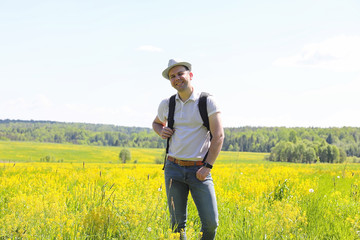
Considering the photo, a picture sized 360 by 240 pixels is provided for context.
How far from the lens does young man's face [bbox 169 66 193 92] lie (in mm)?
3398

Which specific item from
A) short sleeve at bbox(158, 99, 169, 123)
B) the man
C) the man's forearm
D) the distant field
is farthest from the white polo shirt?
the distant field

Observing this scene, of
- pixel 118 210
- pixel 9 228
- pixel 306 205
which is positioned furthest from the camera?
pixel 306 205

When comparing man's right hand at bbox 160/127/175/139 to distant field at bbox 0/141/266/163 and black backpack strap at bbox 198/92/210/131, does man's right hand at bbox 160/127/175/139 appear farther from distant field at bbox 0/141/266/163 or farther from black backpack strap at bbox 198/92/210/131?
distant field at bbox 0/141/266/163

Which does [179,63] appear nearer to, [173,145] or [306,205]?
[173,145]

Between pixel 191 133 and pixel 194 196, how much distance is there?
697 mm

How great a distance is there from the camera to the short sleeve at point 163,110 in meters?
3.70

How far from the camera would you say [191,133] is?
3.38 meters

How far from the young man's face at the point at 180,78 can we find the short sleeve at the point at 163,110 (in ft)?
1.08

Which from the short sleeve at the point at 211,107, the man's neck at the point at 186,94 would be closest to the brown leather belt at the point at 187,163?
the short sleeve at the point at 211,107

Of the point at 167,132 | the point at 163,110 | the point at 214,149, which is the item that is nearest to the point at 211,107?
the point at 214,149

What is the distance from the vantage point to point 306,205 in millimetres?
5051

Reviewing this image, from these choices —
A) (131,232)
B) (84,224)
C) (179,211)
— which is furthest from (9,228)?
(179,211)

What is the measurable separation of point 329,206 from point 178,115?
3.39 meters

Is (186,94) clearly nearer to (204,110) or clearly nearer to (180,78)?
(180,78)
